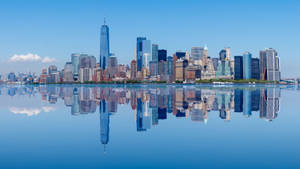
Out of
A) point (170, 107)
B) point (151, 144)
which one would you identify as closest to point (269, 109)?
point (170, 107)

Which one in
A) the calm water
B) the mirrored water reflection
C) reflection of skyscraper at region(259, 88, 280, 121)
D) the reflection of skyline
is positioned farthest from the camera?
reflection of skyscraper at region(259, 88, 280, 121)

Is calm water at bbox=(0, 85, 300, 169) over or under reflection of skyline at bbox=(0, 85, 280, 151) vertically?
under

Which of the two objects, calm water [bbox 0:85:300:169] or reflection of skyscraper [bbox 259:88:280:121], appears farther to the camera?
reflection of skyscraper [bbox 259:88:280:121]

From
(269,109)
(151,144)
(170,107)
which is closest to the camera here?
(151,144)

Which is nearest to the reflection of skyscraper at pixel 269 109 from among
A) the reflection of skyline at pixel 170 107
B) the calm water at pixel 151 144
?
the reflection of skyline at pixel 170 107

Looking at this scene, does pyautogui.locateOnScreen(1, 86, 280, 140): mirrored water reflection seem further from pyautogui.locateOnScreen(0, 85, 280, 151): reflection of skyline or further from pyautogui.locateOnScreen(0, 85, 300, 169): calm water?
pyautogui.locateOnScreen(0, 85, 300, 169): calm water

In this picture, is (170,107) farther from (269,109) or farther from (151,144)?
(151,144)

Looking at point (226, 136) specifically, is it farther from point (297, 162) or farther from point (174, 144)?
point (297, 162)

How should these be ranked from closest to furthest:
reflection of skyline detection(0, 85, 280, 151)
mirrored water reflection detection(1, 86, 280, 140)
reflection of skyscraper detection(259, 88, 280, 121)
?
1. reflection of skyline detection(0, 85, 280, 151)
2. mirrored water reflection detection(1, 86, 280, 140)
3. reflection of skyscraper detection(259, 88, 280, 121)

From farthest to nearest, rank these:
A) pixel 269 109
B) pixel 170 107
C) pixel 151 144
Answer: pixel 170 107, pixel 269 109, pixel 151 144

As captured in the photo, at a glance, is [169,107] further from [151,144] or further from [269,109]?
[151,144]

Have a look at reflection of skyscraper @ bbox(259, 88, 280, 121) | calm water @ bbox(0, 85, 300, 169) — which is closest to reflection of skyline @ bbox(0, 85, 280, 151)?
reflection of skyscraper @ bbox(259, 88, 280, 121)

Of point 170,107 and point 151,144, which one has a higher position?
point 170,107

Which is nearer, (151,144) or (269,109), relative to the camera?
(151,144)
